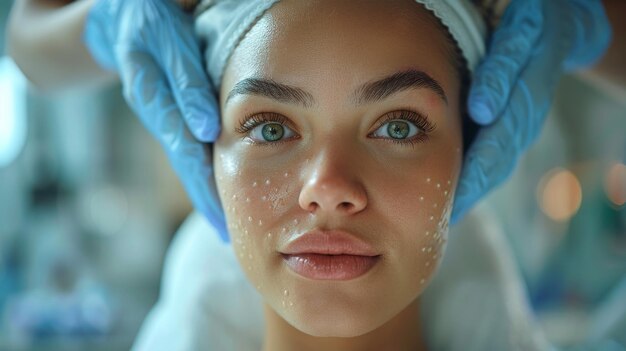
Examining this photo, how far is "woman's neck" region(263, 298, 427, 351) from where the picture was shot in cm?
126

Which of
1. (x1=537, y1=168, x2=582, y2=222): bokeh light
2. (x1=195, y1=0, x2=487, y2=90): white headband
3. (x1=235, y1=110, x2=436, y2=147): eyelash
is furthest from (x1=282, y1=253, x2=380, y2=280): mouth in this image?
(x1=537, y1=168, x2=582, y2=222): bokeh light

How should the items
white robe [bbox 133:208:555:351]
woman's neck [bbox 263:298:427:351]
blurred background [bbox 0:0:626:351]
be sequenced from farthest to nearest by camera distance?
blurred background [bbox 0:0:626:351], white robe [bbox 133:208:555:351], woman's neck [bbox 263:298:427:351]

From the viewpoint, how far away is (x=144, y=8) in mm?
1274

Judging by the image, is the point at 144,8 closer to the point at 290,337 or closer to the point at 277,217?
the point at 277,217

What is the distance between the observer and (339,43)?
3.61 feet

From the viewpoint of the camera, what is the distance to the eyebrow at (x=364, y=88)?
110 centimetres

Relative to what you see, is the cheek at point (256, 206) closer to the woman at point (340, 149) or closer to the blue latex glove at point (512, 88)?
the woman at point (340, 149)

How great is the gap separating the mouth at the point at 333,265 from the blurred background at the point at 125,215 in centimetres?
94

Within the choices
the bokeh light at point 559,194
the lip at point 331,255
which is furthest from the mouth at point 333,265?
the bokeh light at point 559,194

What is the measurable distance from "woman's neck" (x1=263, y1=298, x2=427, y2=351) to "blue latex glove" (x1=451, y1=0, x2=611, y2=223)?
0.69ft

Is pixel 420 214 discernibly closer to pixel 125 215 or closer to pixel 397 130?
pixel 397 130

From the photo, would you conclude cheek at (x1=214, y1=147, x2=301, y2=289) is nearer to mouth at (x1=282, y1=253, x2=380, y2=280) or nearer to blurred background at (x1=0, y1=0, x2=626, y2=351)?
mouth at (x1=282, y1=253, x2=380, y2=280)

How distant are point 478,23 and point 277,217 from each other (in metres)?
0.49

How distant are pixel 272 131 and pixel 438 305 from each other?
22.5 inches
